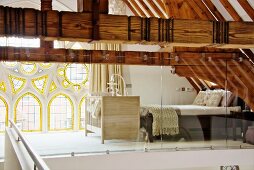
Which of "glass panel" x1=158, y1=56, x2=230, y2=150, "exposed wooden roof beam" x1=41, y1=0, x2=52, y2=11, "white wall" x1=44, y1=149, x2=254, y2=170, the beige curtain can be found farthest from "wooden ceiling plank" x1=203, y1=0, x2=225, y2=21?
"exposed wooden roof beam" x1=41, y1=0, x2=52, y2=11

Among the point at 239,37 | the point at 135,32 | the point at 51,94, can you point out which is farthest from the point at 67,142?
the point at 239,37

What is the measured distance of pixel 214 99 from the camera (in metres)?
6.21

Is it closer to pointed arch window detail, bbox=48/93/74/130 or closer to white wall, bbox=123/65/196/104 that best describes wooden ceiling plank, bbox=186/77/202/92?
white wall, bbox=123/65/196/104

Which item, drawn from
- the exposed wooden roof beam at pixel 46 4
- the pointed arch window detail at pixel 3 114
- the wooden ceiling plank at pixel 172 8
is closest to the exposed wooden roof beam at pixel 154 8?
the wooden ceiling plank at pixel 172 8

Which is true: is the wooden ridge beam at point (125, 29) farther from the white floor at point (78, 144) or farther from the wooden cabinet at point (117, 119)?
the white floor at point (78, 144)

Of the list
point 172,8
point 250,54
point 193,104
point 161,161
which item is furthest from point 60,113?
point 250,54

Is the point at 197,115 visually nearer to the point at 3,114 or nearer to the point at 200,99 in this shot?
the point at 200,99

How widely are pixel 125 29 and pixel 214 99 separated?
9.91 feet

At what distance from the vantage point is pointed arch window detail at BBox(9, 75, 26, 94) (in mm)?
6037

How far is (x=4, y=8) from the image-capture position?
11.1ft

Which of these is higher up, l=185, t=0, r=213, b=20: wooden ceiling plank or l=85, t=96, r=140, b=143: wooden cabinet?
l=185, t=0, r=213, b=20: wooden ceiling plank

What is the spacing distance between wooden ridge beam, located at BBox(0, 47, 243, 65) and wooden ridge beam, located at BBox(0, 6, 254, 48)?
6.75 feet

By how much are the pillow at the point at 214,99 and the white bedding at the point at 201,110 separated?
7 centimetres

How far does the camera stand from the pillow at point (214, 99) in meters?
6.13
